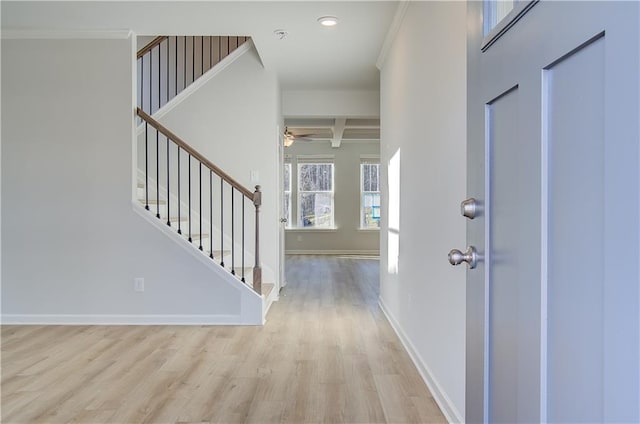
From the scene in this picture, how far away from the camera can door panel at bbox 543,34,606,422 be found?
62 centimetres

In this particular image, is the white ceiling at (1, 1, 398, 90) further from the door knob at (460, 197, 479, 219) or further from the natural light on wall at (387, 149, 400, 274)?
the door knob at (460, 197, 479, 219)

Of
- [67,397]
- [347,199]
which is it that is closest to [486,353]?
[67,397]

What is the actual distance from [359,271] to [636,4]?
690cm

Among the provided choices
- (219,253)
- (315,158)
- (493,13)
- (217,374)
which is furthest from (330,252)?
(493,13)

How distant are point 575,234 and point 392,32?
11.1ft

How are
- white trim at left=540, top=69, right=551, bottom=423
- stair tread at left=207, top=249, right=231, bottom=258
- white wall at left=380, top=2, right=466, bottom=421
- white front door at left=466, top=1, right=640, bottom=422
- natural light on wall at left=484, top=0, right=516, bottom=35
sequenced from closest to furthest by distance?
white front door at left=466, top=1, right=640, bottom=422 → white trim at left=540, top=69, right=551, bottom=423 → natural light on wall at left=484, top=0, right=516, bottom=35 → white wall at left=380, top=2, right=466, bottom=421 → stair tread at left=207, top=249, right=231, bottom=258

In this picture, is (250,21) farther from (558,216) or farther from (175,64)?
(558,216)

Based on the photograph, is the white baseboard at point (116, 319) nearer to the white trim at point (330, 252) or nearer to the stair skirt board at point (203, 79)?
the stair skirt board at point (203, 79)

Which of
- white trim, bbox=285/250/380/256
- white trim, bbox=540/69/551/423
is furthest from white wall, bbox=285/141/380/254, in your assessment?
white trim, bbox=540/69/551/423

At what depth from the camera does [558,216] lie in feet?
2.35

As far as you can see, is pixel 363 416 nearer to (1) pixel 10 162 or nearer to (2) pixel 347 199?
(1) pixel 10 162

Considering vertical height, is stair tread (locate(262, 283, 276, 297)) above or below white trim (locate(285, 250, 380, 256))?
above

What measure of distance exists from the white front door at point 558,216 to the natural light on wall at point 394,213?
262cm

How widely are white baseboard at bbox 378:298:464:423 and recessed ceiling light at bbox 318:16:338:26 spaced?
98.3 inches
